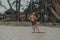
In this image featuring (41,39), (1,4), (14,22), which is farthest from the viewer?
(1,4)

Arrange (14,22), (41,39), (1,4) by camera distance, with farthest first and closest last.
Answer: (1,4)
(14,22)
(41,39)

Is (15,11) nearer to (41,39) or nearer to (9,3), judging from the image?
(9,3)

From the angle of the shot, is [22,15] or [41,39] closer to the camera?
[41,39]

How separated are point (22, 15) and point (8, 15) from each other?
3.79 ft

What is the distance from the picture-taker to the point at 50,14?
2441 centimetres

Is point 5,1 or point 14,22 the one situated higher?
point 5,1

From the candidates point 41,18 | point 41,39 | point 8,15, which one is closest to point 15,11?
point 8,15

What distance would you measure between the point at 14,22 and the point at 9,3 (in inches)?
90.2

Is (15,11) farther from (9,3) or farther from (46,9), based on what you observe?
(46,9)

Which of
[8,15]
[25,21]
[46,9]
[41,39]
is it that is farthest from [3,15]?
[41,39]

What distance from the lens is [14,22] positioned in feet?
75.6

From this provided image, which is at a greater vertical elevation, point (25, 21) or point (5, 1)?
point (5, 1)

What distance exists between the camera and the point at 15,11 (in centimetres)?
2458

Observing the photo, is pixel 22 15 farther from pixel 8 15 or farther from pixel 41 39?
pixel 41 39
